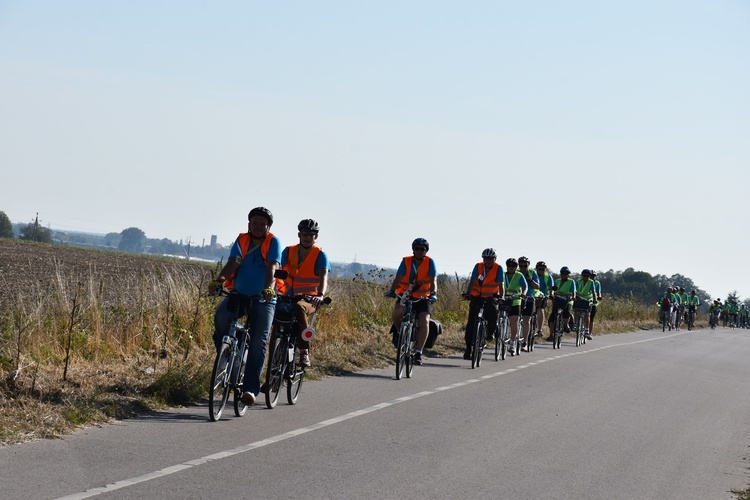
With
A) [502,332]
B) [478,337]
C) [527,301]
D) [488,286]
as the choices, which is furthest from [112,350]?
[527,301]

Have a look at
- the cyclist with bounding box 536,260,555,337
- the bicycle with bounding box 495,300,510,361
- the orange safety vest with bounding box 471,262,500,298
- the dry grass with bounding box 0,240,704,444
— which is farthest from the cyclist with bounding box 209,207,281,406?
the cyclist with bounding box 536,260,555,337

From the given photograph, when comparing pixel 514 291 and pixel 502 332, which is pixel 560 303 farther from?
pixel 502 332

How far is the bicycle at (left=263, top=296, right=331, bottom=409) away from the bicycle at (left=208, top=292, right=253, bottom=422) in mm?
781

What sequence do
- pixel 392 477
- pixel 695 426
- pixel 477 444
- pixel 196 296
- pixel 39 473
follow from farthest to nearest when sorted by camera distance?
pixel 196 296
pixel 695 426
pixel 477 444
pixel 392 477
pixel 39 473

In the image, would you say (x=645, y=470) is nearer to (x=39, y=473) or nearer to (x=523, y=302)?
(x=39, y=473)

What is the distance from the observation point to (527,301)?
79.0ft

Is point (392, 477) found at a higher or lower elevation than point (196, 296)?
lower

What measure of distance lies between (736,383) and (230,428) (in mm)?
12344

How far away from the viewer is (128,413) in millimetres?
10398

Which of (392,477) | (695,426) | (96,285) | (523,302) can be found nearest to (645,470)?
(392,477)

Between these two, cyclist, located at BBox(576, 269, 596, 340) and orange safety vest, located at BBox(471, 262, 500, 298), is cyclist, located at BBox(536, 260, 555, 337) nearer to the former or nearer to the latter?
cyclist, located at BBox(576, 269, 596, 340)

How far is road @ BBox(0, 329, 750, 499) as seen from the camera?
770cm

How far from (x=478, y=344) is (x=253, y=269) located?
28.6ft

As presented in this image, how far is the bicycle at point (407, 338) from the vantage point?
51.9 feet
